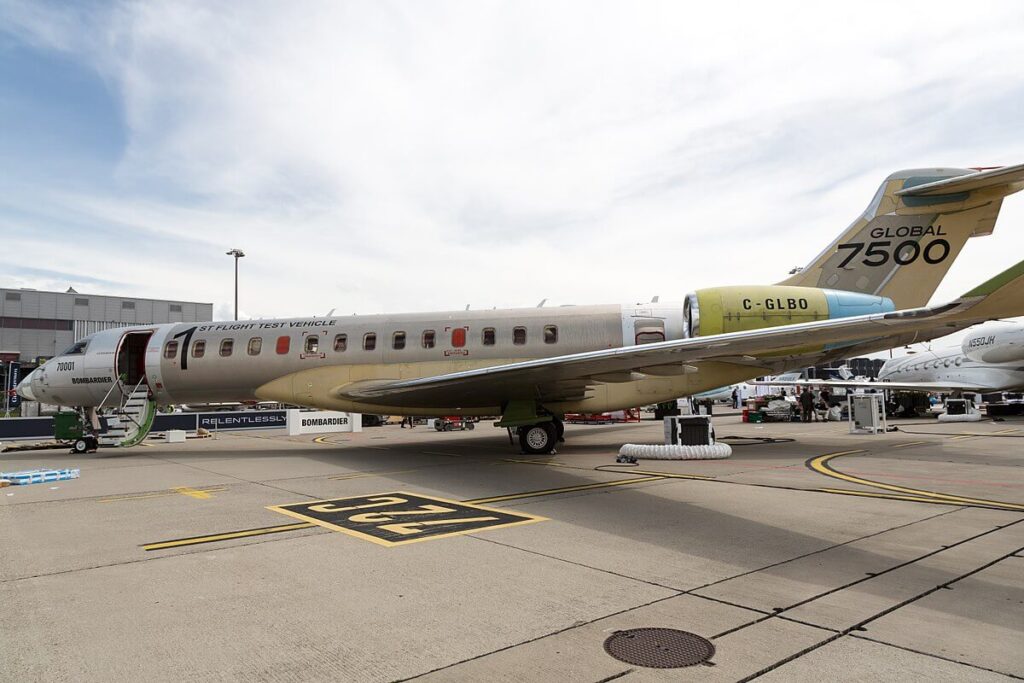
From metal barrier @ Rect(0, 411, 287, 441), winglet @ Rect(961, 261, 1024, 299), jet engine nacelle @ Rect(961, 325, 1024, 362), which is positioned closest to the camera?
winglet @ Rect(961, 261, 1024, 299)

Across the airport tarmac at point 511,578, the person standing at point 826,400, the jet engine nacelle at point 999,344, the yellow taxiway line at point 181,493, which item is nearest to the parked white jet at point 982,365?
the jet engine nacelle at point 999,344

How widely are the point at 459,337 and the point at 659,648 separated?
39.1 ft

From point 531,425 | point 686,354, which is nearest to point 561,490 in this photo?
point 686,354

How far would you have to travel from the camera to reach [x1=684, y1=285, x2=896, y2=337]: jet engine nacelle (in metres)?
12.8

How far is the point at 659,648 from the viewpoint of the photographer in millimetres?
3508

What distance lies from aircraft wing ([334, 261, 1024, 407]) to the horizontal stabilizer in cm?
317

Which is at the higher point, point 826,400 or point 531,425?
point 531,425

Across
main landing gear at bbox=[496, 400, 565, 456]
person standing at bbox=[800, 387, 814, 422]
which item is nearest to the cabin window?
main landing gear at bbox=[496, 400, 565, 456]

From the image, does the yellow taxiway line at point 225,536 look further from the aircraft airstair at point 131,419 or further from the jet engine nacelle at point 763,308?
the aircraft airstair at point 131,419

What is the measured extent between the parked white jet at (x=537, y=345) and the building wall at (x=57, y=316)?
47.1 metres

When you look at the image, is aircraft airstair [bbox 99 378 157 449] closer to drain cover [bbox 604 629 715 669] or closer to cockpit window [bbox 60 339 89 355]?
cockpit window [bbox 60 339 89 355]

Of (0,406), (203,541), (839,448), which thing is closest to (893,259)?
(839,448)

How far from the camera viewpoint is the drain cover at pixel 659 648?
3334 millimetres

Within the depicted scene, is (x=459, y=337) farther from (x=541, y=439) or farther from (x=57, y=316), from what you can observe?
(x=57, y=316)
